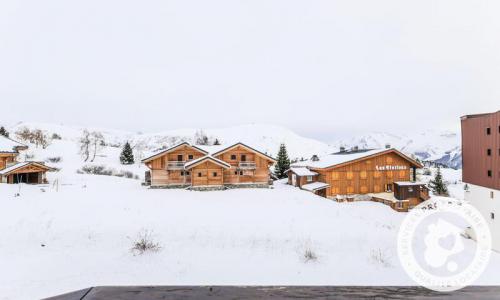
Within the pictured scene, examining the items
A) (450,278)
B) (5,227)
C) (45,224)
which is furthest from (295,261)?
(5,227)

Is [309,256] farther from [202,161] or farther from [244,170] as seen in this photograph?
[244,170]

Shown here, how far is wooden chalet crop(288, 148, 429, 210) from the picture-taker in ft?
104

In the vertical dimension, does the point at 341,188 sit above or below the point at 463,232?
above

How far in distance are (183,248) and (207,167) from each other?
60.4 feet

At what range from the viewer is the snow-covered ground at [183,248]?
27.2 feet

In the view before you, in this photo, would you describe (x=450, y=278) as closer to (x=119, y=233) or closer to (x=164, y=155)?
(x=119, y=233)

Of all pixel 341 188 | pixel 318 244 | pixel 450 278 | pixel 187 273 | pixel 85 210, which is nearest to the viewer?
pixel 450 278

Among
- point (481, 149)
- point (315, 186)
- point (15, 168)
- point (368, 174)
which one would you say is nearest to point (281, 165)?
point (315, 186)

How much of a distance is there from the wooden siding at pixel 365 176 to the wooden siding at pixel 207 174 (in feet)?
42.3

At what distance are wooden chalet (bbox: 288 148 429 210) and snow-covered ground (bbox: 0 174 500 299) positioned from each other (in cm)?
1461

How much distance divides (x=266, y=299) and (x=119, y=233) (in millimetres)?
12252

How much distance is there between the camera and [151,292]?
6.43ft

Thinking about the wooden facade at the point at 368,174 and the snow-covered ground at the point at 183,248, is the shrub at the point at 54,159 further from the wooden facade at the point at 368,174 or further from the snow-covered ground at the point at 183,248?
the wooden facade at the point at 368,174

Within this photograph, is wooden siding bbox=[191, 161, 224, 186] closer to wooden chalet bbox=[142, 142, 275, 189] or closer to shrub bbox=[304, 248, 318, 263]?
wooden chalet bbox=[142, 142, 275, 189]
